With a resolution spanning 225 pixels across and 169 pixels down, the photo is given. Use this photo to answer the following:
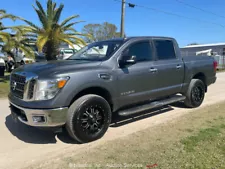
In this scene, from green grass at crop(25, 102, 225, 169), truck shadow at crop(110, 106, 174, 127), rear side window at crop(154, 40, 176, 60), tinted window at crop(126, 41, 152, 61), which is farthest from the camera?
rear side window at crop(154, 40, 176, 60)

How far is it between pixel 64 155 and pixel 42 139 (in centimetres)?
88

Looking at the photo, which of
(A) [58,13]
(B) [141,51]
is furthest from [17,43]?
(B) [141,51]

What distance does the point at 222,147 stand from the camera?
397cm

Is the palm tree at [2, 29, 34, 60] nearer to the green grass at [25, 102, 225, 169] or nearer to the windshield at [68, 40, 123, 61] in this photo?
the windshield at [68, 40, 123, 61]

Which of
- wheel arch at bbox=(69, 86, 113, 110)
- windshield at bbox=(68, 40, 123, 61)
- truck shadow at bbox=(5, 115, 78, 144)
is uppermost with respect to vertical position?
windshield at bbox=(68, 40, 123, 61)

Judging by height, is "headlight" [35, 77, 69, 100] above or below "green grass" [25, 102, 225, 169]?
above

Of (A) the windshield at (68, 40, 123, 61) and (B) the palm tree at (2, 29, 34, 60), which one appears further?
(B) the palm tree at (2, 29, 34, 60)

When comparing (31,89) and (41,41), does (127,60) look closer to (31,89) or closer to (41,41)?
(31,89)

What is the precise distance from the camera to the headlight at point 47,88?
12.5 ft

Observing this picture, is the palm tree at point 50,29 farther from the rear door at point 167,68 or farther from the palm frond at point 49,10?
the rear door at point 167,68

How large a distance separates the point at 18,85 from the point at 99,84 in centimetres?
145

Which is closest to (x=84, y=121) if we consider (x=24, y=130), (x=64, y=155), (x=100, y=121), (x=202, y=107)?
(x=100, y=121)

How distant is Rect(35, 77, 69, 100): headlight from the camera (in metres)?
3.82

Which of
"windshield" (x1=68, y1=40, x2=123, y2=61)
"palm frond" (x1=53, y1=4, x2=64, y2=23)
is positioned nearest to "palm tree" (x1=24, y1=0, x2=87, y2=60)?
"palm frond" (x1=53, y1=4, x2=64, y2=23)
